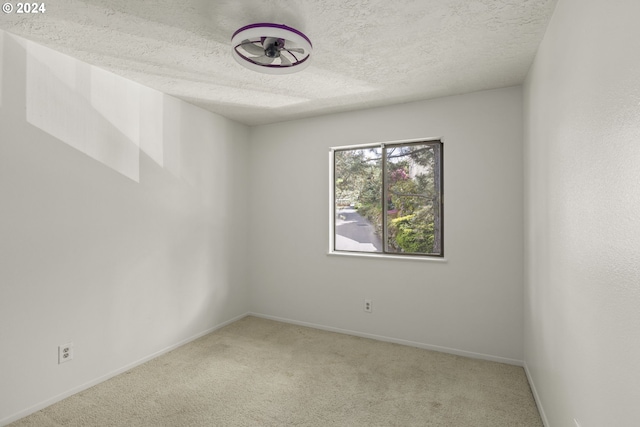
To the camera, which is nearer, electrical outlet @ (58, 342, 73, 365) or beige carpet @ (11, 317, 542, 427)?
beige carpet @ (11, 317, 542, 427)

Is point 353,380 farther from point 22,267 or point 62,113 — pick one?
point 62,113

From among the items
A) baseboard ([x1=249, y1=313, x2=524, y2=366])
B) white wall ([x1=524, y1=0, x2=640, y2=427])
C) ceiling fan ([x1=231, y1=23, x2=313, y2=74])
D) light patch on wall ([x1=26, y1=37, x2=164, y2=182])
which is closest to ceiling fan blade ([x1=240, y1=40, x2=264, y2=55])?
ceiling fan ([x1=231, y1=23, x2=313, y2=74])

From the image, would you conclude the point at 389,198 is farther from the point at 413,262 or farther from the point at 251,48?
the point at 251,48

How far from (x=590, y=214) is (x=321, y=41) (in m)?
1.79

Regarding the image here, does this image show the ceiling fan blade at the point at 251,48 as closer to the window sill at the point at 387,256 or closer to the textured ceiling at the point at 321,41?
the textured ceiling at the point at 321,41

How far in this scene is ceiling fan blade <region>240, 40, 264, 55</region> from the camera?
80.1 inches

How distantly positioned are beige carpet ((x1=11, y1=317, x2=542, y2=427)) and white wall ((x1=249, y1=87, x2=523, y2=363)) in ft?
1.10

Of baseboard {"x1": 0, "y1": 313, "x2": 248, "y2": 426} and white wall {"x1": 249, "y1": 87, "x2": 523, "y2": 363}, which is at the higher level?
white wall {"x1": 249, "y1": 87, "x2": 523, "y2": 363}

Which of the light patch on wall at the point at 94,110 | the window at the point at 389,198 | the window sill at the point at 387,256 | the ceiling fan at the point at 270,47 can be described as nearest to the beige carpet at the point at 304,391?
the window sill at the point at 387,256

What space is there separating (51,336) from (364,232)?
9.52 ft

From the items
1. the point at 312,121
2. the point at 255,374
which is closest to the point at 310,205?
the point at 312,121

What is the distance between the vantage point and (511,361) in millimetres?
2881

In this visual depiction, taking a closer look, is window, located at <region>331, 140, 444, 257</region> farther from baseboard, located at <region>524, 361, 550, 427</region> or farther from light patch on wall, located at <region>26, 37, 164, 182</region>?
light patch on wall, located at <region>26, 37, 164, 182</region>

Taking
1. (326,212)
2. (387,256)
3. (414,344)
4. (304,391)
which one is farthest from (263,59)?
(414,344)
